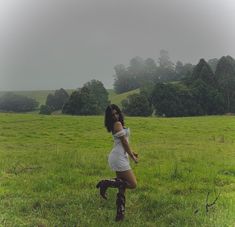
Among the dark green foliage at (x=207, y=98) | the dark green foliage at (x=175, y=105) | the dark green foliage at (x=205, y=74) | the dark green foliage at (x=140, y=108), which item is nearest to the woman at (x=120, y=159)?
the dark green foliage at (x=140, y=108)

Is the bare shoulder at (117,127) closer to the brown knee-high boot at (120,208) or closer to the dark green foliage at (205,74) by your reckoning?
the brown knee-high boot at (120,208)

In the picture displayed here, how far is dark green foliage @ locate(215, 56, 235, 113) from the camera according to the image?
44.9m

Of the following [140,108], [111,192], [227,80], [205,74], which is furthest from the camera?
[205,74]

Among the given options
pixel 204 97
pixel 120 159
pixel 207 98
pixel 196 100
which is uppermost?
pixel 204 97

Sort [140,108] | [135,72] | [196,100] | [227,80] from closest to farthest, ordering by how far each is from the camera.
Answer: [135,72], [140,108], [227,80], [196,100]

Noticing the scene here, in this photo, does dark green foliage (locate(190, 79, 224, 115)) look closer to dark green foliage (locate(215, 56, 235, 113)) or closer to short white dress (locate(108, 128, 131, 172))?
dark green foliage (locate(215, 56, 235, 113))

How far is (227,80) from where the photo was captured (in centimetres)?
4781

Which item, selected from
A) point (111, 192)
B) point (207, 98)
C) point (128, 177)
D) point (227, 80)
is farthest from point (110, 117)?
point (207, 98)

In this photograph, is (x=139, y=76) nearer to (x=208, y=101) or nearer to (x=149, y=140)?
(x=149, y=140)

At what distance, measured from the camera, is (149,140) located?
31484 millimetres

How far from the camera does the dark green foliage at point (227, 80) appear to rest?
147 ft

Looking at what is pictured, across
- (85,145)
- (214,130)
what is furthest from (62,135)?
(214,130)

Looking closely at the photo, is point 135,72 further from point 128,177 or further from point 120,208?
point 120,208

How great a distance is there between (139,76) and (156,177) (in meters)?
4.76
